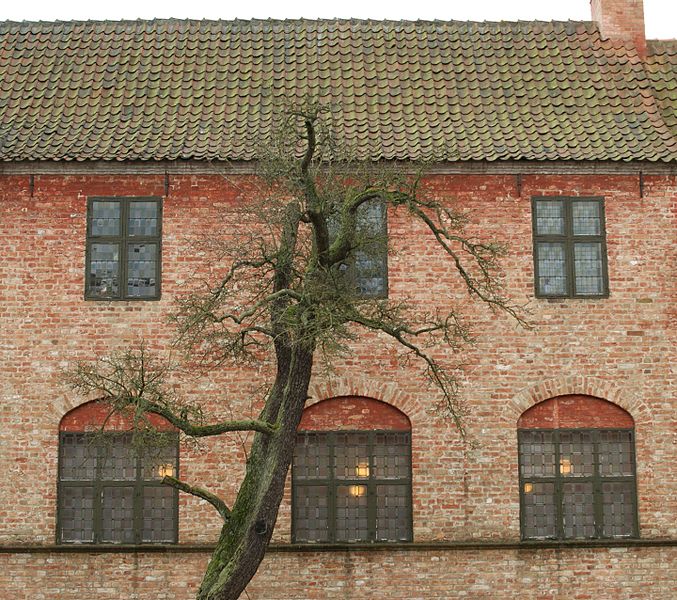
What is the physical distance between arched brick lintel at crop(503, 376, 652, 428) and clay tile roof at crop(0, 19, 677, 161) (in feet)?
11.3

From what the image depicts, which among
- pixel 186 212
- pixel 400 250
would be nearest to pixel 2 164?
pixel 186 212

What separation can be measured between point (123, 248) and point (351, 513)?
5.37 metres

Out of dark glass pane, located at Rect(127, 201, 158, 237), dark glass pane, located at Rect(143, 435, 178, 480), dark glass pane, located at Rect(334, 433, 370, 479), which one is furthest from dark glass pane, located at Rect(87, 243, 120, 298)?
dark glass pane, located at Rect(334, 433, 370, 479)

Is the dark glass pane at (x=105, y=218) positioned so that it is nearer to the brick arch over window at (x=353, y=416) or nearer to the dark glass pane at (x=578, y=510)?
the brick arch over window at (x=353, y=416)

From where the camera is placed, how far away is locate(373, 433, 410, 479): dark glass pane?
17.2m

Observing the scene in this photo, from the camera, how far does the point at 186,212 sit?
17656 mm

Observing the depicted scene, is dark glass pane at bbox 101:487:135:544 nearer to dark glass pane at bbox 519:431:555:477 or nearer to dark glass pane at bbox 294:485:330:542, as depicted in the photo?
dark glass pane at bbox 294:485:330:542

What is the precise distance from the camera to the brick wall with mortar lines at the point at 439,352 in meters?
17.0

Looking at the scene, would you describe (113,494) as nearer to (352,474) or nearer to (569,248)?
(352,474)

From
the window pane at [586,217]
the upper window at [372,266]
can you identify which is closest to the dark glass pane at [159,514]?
the upper window at [372,266]

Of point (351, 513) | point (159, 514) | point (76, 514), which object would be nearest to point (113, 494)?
point (76, 514)

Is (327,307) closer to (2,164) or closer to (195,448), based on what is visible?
(195,448)

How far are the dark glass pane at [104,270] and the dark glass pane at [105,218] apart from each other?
23cm

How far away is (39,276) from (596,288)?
8.61 m
